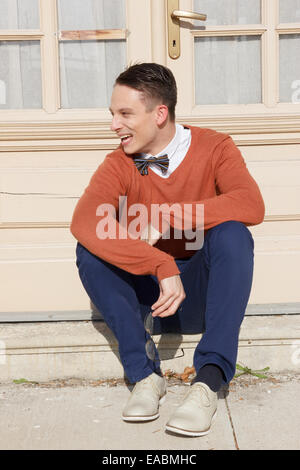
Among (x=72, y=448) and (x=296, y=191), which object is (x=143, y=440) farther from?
(x=296, y=191)

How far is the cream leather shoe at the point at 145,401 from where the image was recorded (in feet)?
6.97

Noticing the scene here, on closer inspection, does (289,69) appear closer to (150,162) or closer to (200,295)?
(150,162)

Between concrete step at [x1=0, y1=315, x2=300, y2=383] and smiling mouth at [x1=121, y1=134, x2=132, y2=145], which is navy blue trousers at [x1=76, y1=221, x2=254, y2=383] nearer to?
concrete step at [x1=0, y1=315, x2=300, y2=383]

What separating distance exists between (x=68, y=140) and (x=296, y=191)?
120cm

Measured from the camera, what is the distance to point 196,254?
7.69ft

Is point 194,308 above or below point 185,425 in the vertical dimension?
above

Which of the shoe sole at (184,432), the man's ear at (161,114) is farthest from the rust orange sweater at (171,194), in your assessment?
the shoe sole at (184,432)

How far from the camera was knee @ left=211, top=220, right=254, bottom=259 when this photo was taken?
2.14 m

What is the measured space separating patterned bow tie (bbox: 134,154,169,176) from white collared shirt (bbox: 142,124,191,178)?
0.02 m

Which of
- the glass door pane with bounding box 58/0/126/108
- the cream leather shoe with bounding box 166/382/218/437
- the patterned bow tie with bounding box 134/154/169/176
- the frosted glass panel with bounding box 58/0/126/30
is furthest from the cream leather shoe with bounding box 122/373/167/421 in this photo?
the frosted glass panel with bounding box 58/0/126/30

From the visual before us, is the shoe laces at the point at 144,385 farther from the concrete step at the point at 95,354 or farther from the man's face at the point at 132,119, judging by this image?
the man's face at the point at 132,119

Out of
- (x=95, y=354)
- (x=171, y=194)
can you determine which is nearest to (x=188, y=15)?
(x=171, y=194)
